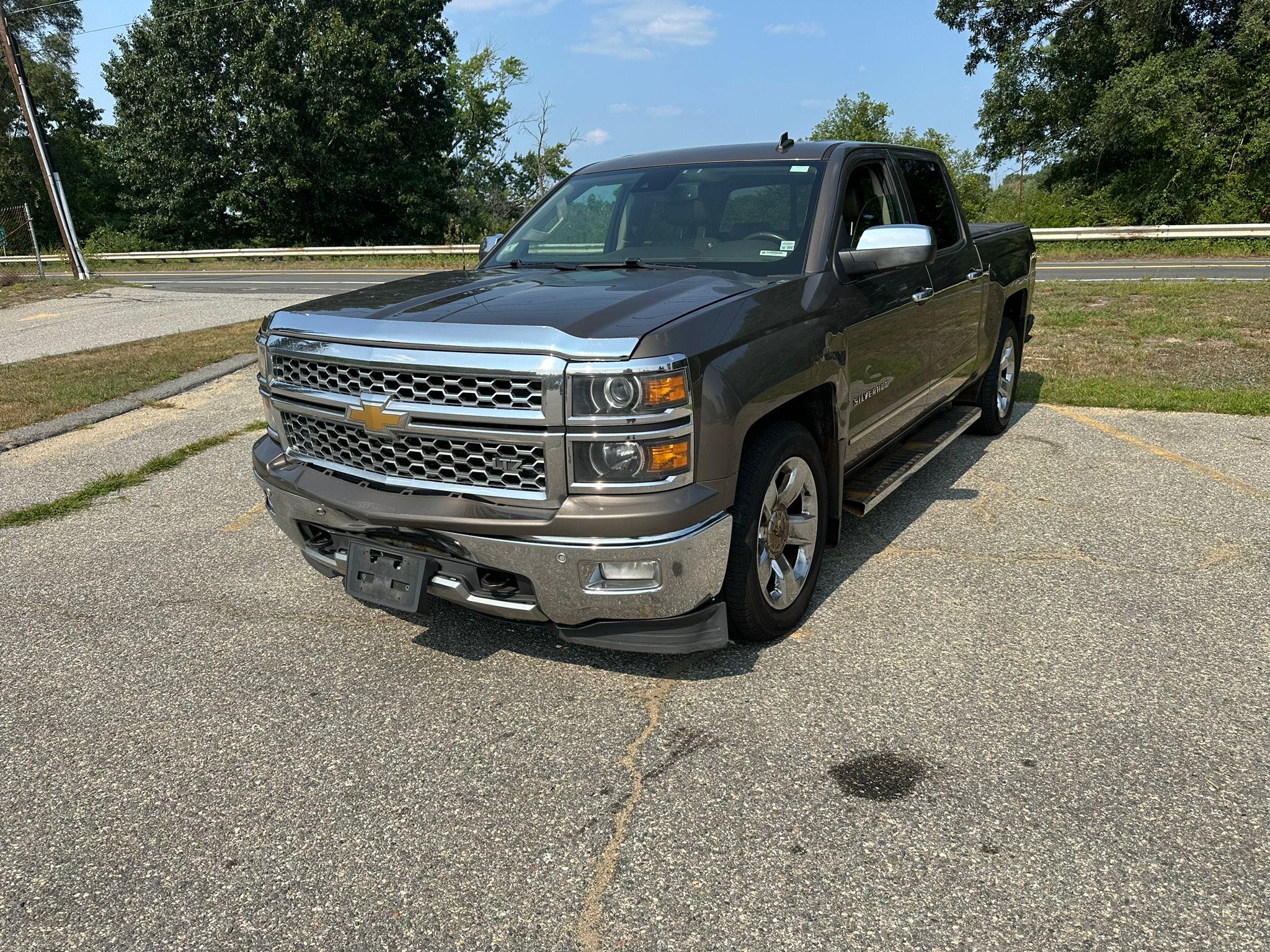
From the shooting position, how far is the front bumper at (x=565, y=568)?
9.45ft

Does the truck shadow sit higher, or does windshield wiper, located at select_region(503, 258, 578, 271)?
windshield wiper, located at select_region(503, 258, 578, 271)

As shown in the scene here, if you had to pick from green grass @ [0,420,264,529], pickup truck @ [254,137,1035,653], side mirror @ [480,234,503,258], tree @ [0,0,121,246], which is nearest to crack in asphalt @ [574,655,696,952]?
pickup truck @ [254,137,1035,653]

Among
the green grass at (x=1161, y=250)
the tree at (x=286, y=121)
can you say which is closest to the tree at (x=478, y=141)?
the tree at (x=286, y=121)

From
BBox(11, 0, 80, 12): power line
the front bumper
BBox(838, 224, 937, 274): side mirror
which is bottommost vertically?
the front bumper

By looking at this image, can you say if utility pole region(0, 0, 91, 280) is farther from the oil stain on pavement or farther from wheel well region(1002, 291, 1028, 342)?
the oil stain on pavement

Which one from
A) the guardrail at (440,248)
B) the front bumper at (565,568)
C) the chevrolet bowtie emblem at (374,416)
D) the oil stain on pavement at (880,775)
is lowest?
the guardrail at (440,248)

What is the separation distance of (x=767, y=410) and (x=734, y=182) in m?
1.56

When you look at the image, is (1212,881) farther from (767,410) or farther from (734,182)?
(734,182)

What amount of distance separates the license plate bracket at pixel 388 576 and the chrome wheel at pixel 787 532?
1.20m

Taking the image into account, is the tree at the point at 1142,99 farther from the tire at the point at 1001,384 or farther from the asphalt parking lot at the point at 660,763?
the asphalt parking lot at the point at 660,763

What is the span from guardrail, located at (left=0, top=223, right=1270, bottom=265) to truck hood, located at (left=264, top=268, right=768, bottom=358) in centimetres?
1137

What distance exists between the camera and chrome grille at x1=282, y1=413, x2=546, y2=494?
2934 mm

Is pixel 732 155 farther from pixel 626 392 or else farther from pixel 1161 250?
pixel 1161 250

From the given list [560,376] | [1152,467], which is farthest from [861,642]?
[1152,467]
